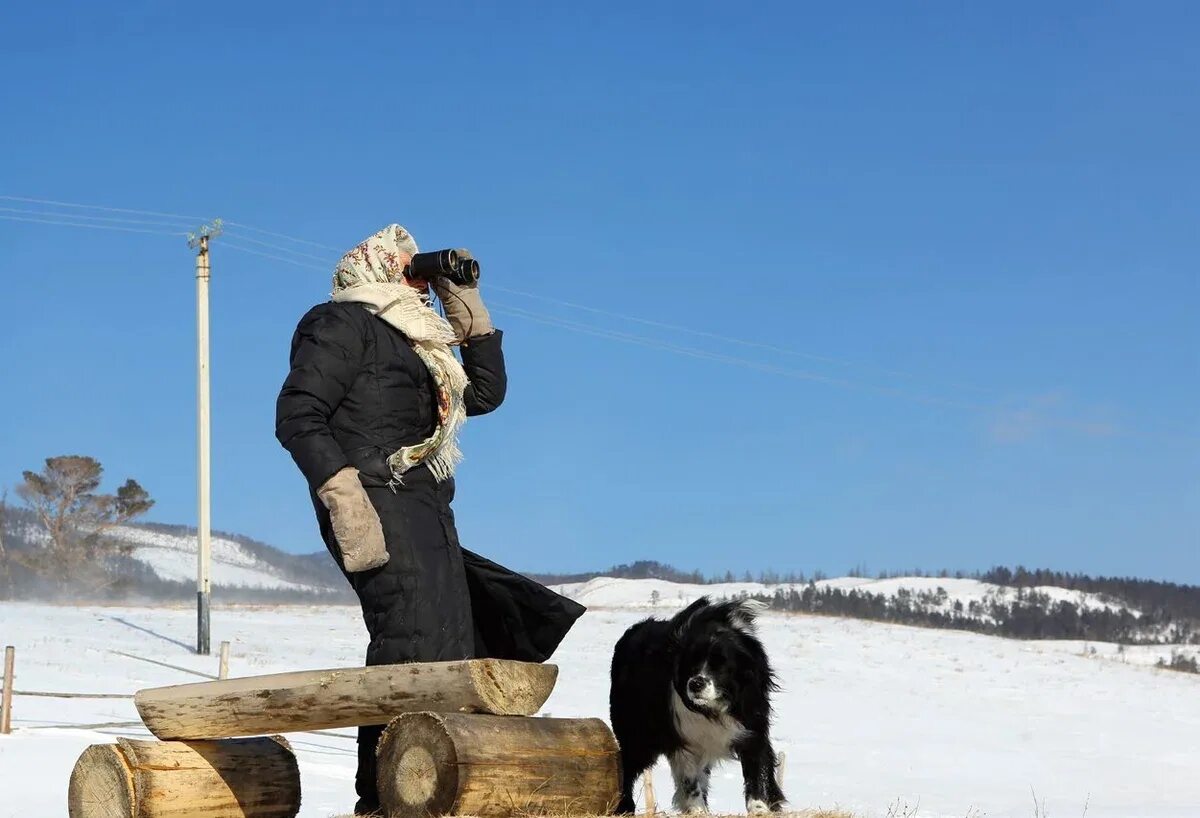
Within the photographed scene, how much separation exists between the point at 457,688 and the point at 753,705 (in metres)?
2.06

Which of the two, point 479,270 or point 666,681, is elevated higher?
point 479,270

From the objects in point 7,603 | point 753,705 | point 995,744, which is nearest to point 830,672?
point 995,744

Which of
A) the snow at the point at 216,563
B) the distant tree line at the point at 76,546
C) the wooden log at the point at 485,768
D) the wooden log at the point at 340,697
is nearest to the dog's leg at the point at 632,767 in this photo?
the wooden log at the point at 485,768

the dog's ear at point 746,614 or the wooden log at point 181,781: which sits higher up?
the dog's ear at point 746,614

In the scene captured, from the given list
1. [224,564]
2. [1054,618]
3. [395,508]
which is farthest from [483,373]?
[224,564]

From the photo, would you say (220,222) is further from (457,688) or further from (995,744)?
(457,688)

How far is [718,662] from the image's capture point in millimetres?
6789

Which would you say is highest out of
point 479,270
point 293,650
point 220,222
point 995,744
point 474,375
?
point 220,222

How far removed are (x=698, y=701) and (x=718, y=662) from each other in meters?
0.21

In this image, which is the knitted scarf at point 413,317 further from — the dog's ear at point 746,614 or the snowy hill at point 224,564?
the snowy hill at point 224,564

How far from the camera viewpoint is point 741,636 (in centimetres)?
689

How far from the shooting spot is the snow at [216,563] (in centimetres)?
9012

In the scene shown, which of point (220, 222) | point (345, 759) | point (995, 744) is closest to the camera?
point (345, 759)

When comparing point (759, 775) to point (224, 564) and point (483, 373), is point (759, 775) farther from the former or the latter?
point (224, 564)
